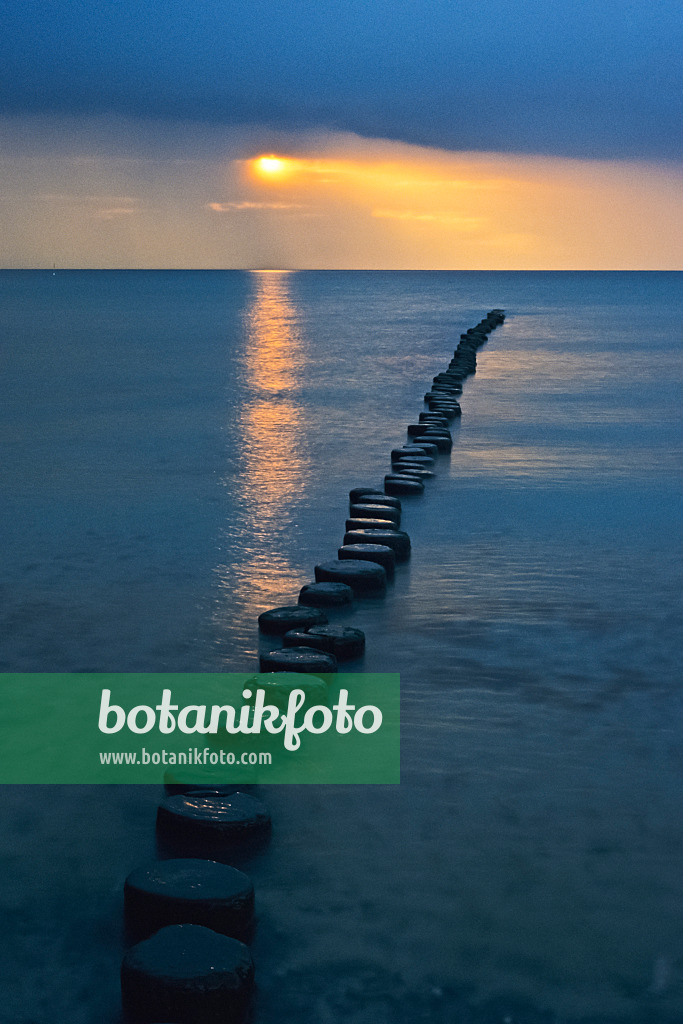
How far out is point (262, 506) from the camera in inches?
334

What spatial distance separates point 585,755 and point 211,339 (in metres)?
24.0

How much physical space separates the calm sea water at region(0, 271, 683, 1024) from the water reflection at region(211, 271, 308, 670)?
0.11ft

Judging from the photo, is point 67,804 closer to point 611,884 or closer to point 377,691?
point 377,691
